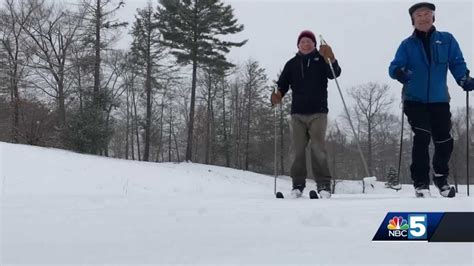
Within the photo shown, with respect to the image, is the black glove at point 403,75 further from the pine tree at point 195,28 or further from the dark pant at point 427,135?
the pine tree at point 195,28

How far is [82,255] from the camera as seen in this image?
1.56 metres

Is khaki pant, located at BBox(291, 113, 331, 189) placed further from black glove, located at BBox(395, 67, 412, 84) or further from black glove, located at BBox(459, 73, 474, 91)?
black glove, located at BBox(459, 73, 474, 91)

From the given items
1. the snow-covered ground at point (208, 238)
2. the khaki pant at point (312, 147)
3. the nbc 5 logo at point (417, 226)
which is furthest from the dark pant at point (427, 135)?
the nbc 5 logo at point (417, 226)

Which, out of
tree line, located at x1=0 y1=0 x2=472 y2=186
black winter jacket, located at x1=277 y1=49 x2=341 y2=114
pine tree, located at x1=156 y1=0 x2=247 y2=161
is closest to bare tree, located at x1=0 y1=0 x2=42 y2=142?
tree line, located at x1=0 y1=0 x2=472 y2=186

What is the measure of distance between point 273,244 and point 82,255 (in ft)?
2.33

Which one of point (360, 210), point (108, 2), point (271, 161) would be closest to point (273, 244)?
point (360, 210)

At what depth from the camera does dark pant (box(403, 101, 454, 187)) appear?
4211mm

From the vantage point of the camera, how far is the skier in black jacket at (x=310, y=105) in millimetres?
4754

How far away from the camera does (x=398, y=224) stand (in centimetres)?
191

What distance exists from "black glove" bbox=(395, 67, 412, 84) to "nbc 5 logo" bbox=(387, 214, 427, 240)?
237 cm

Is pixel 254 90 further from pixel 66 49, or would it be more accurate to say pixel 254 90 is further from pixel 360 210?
pixel 360 210

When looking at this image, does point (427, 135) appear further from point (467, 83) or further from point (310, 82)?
point (310, 82)

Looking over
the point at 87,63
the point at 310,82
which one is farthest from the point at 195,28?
the point at 310,82

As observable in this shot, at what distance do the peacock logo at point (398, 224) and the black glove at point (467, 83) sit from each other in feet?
9.28
